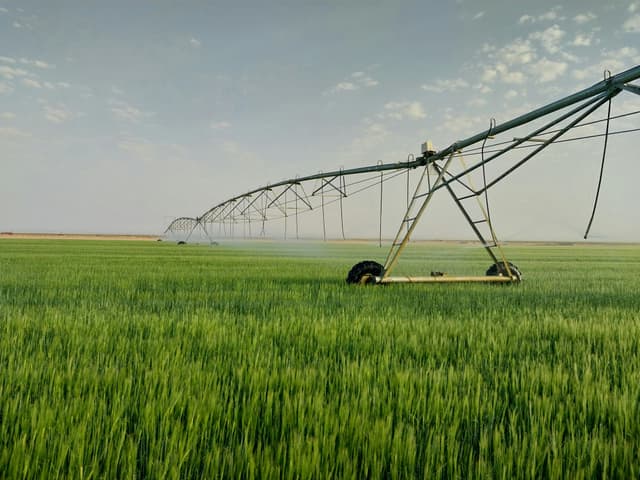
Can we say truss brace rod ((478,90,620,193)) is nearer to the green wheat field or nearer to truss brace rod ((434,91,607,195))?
truss brace rod ((434,91,607,195))

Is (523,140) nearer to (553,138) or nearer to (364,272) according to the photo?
(553,138)

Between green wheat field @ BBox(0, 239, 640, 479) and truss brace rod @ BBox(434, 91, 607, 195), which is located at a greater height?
truss brace rod @ BBox(434, 91, 607, 195)

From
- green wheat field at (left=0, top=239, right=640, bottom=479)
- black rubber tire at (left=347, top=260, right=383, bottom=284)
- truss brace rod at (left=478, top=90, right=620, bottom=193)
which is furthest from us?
black rubber tire at (left=347, top=260, right=383, bottom=284)

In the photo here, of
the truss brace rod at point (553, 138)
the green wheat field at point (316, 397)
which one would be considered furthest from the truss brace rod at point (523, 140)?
the green wheat field at point (316, 397)

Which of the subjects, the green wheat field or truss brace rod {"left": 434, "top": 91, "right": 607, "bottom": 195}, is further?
truss brace rod {"left": 434, "top": 91, "right": 607, "bottom": 195}

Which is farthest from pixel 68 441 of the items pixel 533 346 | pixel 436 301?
pixel 436 301

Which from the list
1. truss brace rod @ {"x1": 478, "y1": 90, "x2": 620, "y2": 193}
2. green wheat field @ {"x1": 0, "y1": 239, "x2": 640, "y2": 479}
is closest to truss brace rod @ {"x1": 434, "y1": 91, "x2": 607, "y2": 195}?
truss brace rod @ {"x1": 478, "y1": 90, "x2": 620, "y2": 193}

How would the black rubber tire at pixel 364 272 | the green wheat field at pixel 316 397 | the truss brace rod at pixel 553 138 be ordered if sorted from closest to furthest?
the green wheat field at pixel 316 397, the truss brace rod at pixel 553 138, the black rubber tire at pixel 364 272

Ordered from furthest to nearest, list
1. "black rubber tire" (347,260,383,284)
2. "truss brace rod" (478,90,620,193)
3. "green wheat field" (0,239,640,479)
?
1. "black rubber tire" (347,260,383,284)
2. "truss brace rod" (478,90,620,193)
3. "green wheat field" (0,239,640,479)

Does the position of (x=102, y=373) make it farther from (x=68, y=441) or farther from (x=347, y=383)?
(x=347, y=383)

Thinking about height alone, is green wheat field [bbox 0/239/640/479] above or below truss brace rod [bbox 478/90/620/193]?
below

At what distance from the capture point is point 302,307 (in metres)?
6.09

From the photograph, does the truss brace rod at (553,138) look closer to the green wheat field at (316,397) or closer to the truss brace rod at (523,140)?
the truss brace rod at (523,140)

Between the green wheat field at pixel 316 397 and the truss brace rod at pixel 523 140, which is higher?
the truss brace rod at pixel 523 140
